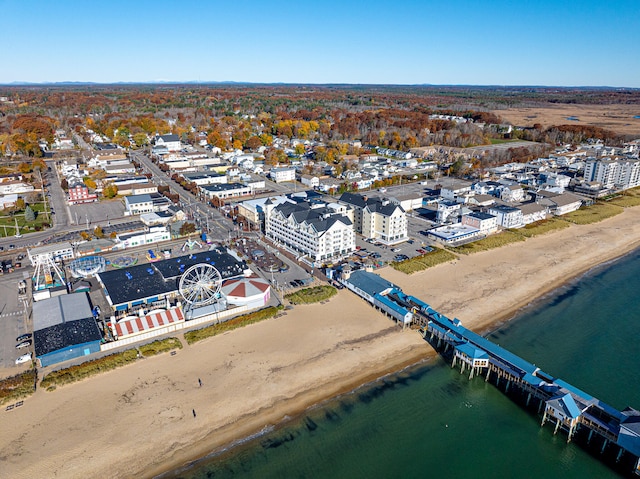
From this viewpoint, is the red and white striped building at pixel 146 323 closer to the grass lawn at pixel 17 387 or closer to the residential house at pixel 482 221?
the grass lawn at pixel 17 387

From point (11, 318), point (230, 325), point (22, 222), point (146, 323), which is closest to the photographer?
point (146, 323)

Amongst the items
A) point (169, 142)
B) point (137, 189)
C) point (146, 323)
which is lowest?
point (146, 323)

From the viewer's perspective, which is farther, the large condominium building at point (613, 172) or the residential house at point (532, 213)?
the large condominium building at point (613, 172)

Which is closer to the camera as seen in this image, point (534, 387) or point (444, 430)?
point (444, 430)

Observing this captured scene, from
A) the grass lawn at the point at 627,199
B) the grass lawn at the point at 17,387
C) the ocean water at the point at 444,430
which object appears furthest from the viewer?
the grass lawn at the point at 627,199

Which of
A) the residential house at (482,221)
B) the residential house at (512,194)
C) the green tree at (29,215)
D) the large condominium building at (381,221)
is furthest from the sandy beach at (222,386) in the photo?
the green tree at (29,215)

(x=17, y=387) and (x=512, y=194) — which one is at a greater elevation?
(x=512, y=194)

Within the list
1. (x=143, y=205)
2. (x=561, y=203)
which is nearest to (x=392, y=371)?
(x=143, y=205)

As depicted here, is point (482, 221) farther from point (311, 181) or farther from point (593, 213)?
point (311, 181)
